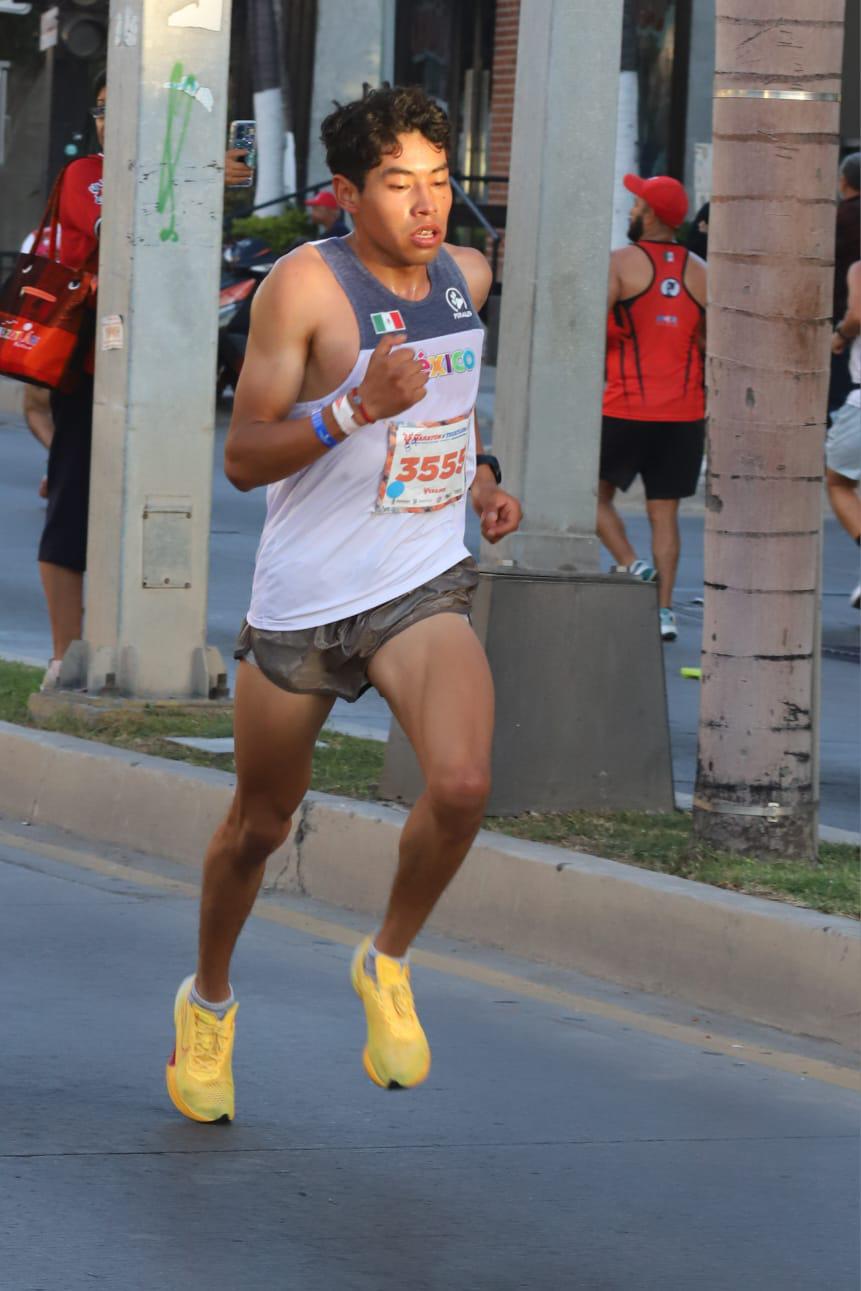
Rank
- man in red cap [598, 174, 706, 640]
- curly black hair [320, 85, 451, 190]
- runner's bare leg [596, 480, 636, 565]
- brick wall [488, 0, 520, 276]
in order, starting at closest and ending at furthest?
curly black hair [320, 85, 451, 190] < man in red cap [598, 174, 706, 640] < runner's bare leg [596, 480, 636, 565] < brick wall [488, 0, 520, 276]

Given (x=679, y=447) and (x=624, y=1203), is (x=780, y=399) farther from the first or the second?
(x=679, y=447)

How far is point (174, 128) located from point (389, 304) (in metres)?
3.99

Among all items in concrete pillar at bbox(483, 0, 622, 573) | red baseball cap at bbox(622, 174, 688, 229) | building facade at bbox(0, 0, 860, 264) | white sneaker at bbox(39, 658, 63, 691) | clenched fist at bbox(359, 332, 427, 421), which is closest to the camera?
clenched fist at bbox(359, 332, 427, 421)

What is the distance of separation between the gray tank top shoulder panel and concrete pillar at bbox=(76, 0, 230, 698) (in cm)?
375

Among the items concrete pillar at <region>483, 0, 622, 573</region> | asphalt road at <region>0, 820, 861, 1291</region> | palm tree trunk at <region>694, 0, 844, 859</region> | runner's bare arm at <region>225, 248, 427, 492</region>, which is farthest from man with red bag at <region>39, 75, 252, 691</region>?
runner's bare arm at <region>225, 248, 427, 492</region>

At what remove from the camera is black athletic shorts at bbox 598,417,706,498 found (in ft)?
39.3

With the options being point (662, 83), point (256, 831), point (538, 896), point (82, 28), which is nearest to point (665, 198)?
point (538, 896)

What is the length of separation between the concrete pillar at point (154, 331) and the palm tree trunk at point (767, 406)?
2507 mm

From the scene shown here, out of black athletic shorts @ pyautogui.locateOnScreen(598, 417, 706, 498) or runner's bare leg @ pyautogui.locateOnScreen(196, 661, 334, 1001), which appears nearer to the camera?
runner's bare leg @ pyautogui.locateOnScreen(196, 661, 334, 1001)

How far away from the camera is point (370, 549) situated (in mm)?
4902

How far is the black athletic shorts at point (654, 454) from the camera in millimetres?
A: 11969

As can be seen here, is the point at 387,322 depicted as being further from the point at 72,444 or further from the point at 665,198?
the point at 665,198

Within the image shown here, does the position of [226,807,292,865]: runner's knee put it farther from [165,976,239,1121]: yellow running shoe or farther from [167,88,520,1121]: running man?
[165,976,239,1121]: yellow running shoe

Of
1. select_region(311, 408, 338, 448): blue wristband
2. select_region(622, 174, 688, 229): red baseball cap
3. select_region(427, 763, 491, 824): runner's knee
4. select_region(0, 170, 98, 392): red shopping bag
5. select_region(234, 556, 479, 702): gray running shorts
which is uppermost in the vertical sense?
select_region(622, 174, 688, 229): red baseball cap
